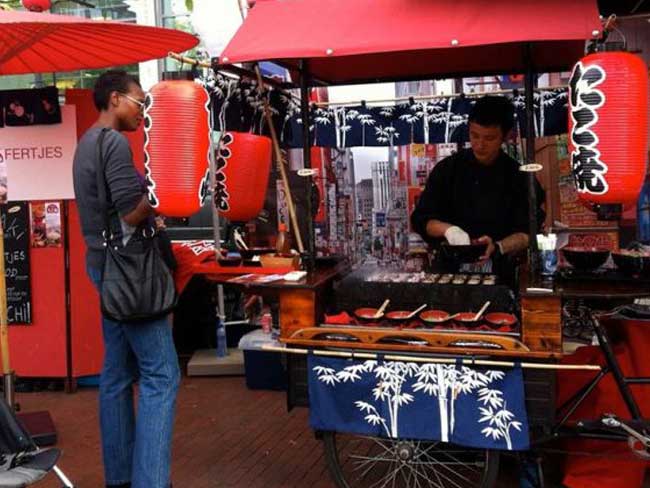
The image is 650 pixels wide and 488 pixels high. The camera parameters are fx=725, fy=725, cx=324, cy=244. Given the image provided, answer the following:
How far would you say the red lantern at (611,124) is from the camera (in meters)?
3.54

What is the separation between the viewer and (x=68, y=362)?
22.8 feet

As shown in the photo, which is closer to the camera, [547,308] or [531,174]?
[547,308]

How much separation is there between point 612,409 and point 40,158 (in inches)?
208

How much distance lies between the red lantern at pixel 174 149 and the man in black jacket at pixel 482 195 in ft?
7.20

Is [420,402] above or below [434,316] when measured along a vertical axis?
below

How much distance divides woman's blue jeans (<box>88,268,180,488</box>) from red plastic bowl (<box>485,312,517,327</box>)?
185cm

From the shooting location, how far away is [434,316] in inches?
168

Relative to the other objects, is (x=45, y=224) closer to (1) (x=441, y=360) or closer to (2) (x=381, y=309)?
(2) (x=381, y=309)

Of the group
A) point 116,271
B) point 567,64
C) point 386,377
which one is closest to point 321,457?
point 386,377

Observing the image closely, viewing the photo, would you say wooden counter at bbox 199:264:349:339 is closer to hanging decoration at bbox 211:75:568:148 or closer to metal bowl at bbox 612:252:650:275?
metal bowl at bbox 612:252:650:275

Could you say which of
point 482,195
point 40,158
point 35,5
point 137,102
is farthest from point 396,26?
point 40,158

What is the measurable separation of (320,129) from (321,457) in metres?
3.56

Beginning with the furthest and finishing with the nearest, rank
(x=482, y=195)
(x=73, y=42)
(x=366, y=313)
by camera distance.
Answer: (x=482, y=195) → (x=73, y=42) → (x=366, y=313)

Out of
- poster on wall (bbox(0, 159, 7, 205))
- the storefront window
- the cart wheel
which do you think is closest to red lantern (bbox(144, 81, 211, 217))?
the cart wheel
